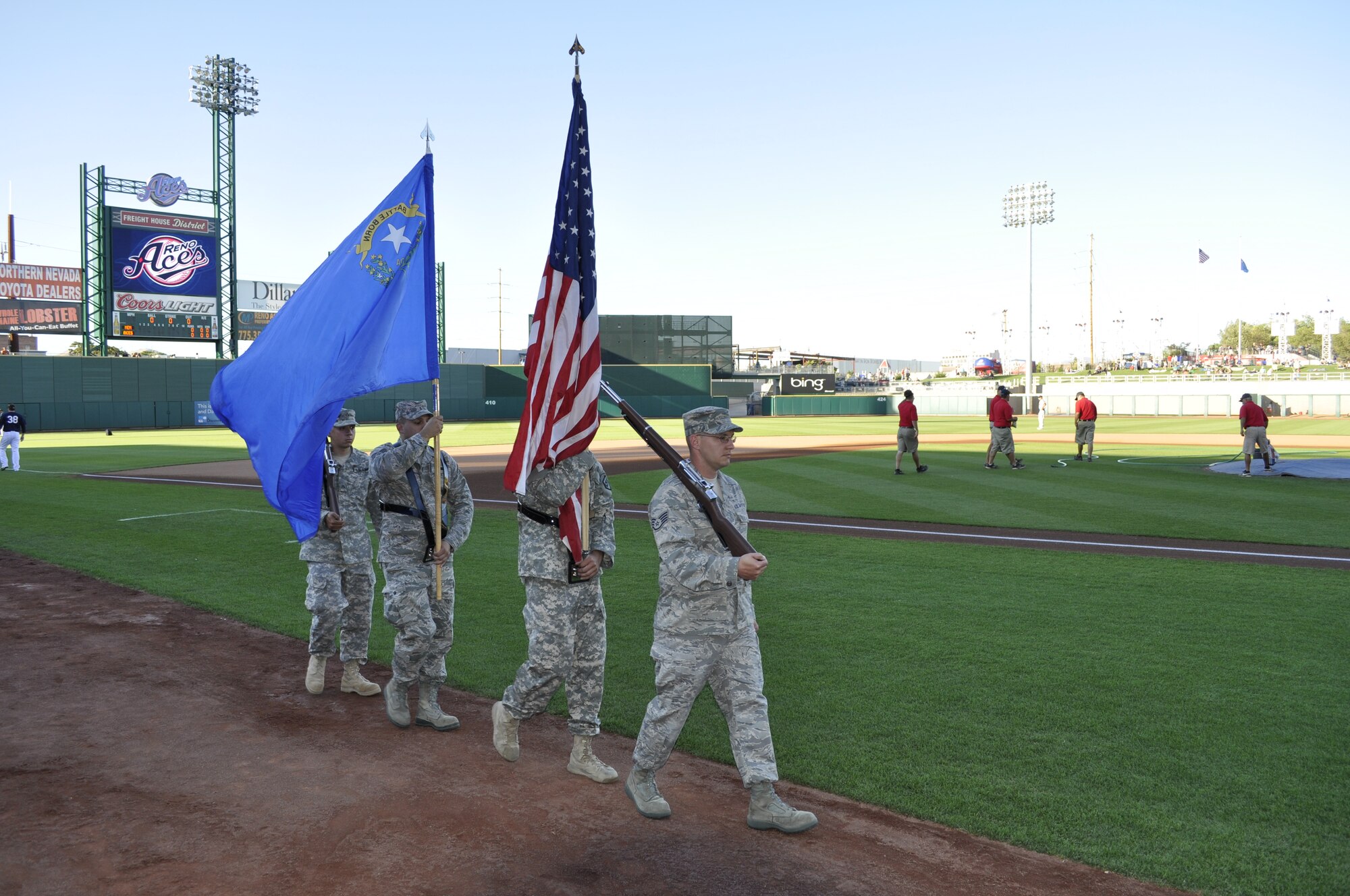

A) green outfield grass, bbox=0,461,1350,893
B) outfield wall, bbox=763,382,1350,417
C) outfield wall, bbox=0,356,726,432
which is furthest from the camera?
outfield wall, bbox=763,382,1350,417

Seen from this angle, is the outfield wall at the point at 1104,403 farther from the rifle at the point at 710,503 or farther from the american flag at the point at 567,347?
the rifle at the point at 710,503

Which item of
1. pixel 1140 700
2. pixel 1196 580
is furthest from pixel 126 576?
pixel 1196 580

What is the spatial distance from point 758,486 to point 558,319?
15.8 m

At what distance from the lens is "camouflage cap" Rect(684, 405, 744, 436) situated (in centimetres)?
495

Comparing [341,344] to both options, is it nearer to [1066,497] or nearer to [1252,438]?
[1066,497]

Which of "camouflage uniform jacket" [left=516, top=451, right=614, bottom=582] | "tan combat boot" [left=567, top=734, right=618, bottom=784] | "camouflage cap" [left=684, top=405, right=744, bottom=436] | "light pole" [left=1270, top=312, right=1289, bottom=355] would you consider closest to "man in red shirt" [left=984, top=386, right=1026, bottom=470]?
"camouflage uniform jacket" [left=516, top=451, right=614, bottom=582]

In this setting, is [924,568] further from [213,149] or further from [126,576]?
[213,149]

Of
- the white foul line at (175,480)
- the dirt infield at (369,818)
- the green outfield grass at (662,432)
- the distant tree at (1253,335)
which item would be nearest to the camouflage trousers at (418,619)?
the dirt infield at (369,818)

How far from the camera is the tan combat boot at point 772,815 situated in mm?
4848

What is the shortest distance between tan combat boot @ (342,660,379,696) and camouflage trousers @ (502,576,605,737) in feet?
6.97

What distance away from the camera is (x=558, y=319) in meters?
5.84

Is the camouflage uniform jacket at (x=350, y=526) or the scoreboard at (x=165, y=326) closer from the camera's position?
the camouflage uniform jacket at (x=350, y=526)

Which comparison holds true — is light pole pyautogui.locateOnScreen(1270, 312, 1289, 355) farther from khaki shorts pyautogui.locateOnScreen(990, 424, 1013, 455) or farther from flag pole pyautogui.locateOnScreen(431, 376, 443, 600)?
flag pole pyautogui.locateOnScreen(431, 376, 443, 600)

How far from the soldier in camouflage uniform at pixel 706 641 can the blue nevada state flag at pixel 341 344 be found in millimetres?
2330
